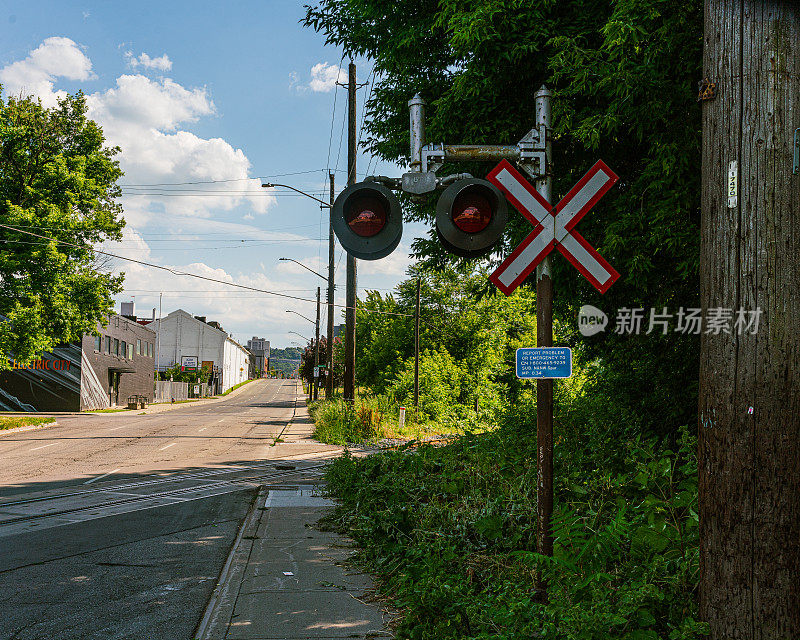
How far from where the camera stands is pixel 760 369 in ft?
9.32

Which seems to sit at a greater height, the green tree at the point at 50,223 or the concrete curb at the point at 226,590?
the green tree at the point at 50,223

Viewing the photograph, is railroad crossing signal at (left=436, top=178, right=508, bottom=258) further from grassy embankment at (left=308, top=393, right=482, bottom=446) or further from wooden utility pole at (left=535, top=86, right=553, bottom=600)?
grassy embankment at (left=308, top=393, right=482, bottom=446)

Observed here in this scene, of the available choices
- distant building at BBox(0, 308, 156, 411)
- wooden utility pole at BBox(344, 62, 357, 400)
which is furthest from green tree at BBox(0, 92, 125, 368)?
wooden utility pole at BBox(344, 62, 357, 400)

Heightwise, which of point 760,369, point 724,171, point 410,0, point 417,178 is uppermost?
point 410,0

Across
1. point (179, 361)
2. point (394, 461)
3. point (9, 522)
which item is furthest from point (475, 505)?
point (179, 361)

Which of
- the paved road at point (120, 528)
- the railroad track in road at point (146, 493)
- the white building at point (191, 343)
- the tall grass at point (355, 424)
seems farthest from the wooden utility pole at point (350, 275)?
the white building at point (191, 343)

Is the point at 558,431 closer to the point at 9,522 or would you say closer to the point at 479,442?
the point at 479,442

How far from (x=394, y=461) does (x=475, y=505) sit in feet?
8.61

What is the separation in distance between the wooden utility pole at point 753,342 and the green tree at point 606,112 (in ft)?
12.0

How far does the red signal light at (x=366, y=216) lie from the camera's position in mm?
4305

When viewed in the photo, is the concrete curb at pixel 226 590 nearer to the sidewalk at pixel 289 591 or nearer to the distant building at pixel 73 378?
the sidewalk at pixel 289 591

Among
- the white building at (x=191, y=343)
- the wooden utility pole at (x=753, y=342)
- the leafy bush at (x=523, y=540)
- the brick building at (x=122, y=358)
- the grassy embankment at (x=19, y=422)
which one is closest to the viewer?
the wooden utility pole at (x=753, y=342)

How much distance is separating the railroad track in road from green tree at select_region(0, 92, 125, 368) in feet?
57.6

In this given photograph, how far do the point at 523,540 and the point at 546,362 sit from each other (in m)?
2.52
